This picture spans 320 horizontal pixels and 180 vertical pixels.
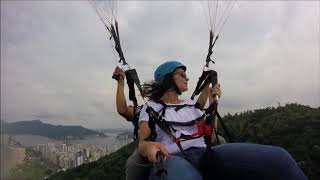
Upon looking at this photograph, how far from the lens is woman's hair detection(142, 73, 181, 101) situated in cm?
405

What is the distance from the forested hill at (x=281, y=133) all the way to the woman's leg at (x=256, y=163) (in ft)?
27.7

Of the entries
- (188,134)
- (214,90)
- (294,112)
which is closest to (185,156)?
(188,134)

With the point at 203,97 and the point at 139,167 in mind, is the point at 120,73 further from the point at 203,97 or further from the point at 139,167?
the point at 139,167

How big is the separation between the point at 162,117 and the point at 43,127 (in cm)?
3780

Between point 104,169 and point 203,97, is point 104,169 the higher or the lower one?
the lower one

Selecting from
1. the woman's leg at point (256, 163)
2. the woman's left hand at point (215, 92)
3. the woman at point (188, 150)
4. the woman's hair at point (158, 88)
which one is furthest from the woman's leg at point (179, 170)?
the woman's hair at point (158, 88)

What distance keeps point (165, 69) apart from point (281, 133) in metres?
10.8

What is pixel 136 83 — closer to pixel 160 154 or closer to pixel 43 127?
pixel 160 154

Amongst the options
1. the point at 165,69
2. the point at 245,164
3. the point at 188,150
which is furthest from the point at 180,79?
the point at 245,164

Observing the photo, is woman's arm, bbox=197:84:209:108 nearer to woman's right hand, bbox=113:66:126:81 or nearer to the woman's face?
the woman's face

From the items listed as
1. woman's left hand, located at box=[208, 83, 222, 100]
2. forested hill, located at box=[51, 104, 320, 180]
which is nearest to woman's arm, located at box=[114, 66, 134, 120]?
woman's left hand, located at box=[208, 83, 222, 100]

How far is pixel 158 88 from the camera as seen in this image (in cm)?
413

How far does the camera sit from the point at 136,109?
423cm

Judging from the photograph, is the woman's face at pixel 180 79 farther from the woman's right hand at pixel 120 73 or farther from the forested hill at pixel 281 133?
the forested hill at pixel 281 133
